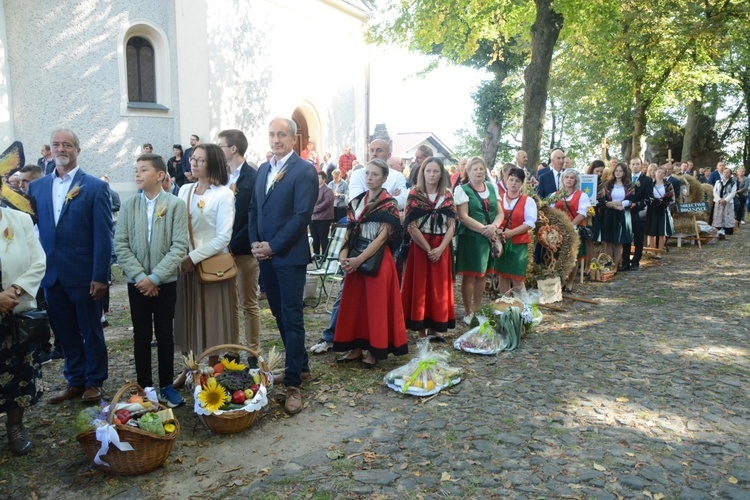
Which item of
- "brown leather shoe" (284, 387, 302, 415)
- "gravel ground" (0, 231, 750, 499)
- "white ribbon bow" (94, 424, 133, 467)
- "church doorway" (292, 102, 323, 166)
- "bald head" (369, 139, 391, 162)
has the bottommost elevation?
"gravel ground" (0, 231, 750, 499)

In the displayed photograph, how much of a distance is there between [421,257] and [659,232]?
8.70 m

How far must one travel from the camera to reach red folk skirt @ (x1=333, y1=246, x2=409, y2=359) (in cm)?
541

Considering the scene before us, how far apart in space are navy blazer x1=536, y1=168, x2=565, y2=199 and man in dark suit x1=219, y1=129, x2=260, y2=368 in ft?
20.5

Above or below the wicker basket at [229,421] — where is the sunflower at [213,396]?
above

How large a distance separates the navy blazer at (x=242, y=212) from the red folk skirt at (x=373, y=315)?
3.39 ft

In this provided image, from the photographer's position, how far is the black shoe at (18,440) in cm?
396

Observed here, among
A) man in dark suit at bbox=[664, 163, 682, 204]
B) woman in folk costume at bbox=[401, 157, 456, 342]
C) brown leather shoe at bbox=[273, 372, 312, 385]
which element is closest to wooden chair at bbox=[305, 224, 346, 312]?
woman in folk costume at bbox=[401, 157, 456, 342]

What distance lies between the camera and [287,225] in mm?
4543

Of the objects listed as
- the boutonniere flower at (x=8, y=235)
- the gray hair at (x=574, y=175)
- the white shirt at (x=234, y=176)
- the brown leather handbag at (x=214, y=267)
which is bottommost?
the brown leather handbag at (x=214, y=267)

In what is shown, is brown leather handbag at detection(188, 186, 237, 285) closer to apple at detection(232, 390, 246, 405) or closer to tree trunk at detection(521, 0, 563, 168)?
apple at detection(232, 390, 246, 405)

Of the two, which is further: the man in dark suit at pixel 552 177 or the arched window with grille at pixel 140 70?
the arched window with grille at pixel 140 70

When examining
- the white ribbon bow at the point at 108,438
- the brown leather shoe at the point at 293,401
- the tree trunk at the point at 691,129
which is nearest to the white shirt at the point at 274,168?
the brown leather shoe at the point at 293,401

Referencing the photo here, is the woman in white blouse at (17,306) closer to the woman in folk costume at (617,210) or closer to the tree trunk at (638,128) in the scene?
the woman in folk costume at (617,210)

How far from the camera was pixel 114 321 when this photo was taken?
24.9 feet
